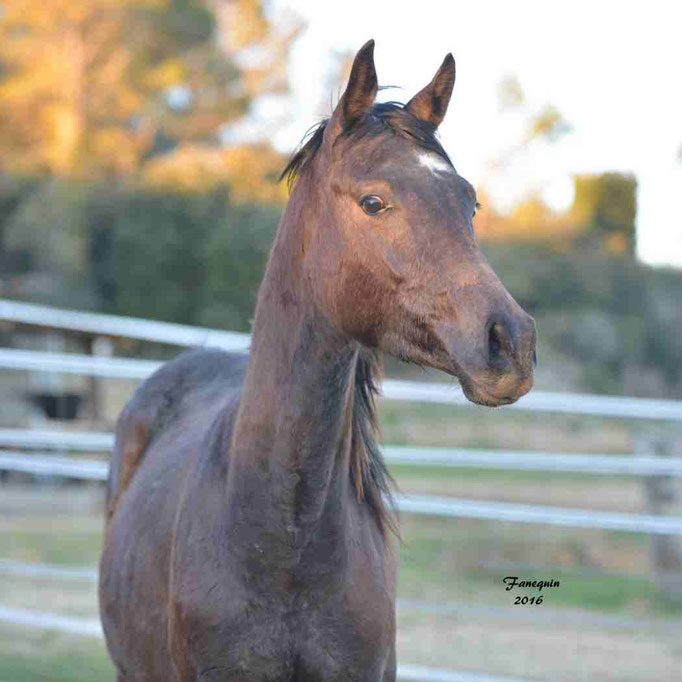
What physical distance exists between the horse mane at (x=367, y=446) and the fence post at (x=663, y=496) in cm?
426

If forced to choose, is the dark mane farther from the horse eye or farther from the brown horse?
the horse eye

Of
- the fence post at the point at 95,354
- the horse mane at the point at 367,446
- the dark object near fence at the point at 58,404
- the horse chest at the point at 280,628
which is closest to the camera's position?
the horse chest at the point at 280,628

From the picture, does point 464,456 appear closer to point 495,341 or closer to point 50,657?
point 50,657

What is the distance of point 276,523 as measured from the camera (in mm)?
2334

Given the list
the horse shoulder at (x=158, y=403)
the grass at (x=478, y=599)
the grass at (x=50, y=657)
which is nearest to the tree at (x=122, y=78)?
the grass at (x=478, y=599)

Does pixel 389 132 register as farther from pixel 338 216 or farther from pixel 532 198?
pixel 532 198

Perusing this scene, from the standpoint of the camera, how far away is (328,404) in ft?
7.63

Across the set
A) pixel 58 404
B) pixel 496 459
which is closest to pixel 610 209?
pixel 58 404

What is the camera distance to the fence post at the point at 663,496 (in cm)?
661

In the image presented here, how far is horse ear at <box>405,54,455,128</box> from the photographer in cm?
236

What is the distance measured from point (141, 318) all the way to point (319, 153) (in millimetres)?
14947

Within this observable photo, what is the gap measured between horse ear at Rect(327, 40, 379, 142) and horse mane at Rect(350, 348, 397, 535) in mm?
602

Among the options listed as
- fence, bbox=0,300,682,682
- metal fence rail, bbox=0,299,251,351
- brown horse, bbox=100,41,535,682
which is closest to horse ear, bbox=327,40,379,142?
brown horse, bbox=100,41,535,682

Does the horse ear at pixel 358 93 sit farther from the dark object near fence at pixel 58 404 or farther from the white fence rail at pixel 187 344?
the dark object near fence at pixel 58 404
